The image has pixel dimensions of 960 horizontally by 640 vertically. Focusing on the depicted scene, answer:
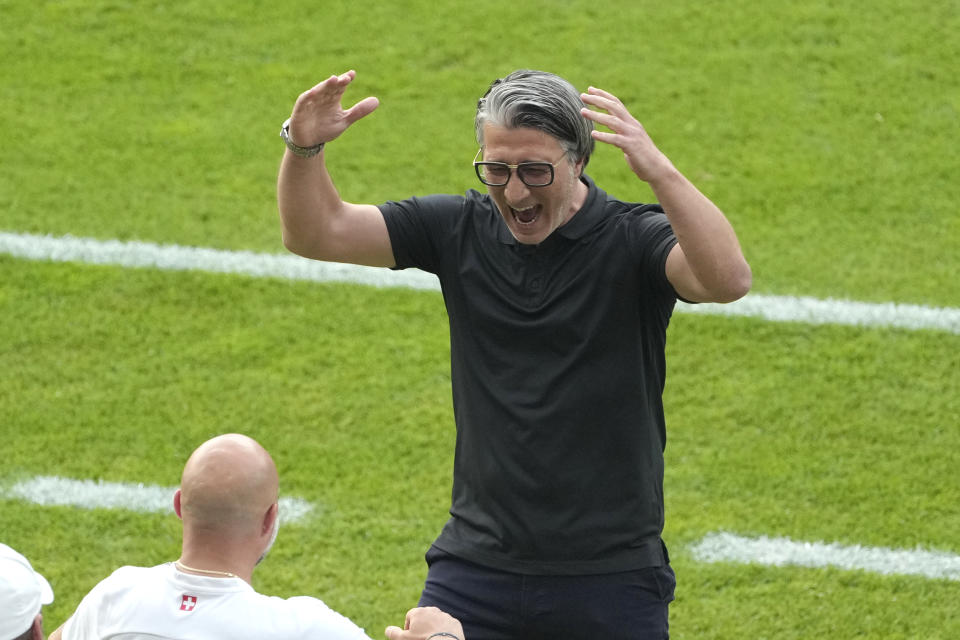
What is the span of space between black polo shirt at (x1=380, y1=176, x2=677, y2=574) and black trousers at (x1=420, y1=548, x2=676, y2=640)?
0.03 metres

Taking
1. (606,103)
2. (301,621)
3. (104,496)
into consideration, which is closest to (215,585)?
(301,621)

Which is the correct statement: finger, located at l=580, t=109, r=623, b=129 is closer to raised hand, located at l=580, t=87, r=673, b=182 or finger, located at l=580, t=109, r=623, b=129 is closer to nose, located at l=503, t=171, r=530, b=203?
raised hand, located at l=580, t=87, r=673, b=182

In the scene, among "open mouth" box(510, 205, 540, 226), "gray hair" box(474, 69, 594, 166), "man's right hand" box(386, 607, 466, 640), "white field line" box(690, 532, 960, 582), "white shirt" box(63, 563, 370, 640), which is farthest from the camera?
"white field line" box(690, 532, 960, 582)

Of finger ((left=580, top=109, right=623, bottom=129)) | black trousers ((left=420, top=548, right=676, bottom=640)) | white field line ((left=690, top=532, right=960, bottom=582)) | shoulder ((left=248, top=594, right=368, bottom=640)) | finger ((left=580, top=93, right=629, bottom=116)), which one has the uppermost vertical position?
finger ((left=580, top=93, right=629, bottom=116))

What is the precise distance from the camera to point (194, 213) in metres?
7.25

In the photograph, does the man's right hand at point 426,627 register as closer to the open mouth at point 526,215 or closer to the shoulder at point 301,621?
the shoulder at point 301,621

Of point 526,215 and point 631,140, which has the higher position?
point 631,140

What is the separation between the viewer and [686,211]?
312 centimetres

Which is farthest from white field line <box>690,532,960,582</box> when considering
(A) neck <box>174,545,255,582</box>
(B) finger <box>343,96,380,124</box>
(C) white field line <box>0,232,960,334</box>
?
(A) neck <box>174,545,255,582</box>

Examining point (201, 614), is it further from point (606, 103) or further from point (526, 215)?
point (606, 103)

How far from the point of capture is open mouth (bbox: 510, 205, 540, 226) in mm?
3410

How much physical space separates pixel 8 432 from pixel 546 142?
3.34m

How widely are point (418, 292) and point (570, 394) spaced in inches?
133

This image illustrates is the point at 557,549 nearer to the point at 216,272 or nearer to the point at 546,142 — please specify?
the point at 546,142
